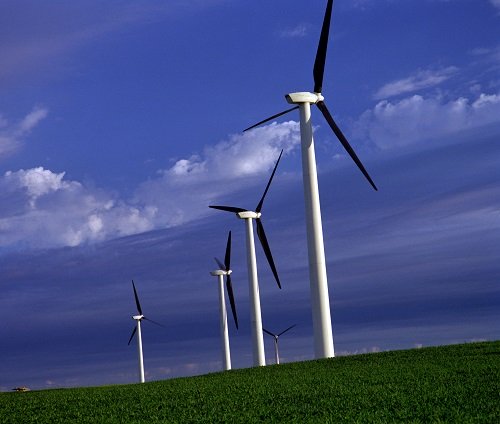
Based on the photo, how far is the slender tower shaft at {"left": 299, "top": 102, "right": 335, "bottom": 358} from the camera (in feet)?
167

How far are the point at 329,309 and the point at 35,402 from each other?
2053 cm

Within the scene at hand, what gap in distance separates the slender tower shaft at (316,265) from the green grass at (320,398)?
21.0ft

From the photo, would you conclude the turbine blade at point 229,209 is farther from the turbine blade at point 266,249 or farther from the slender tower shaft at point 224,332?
the slender tower shaft at point 224,332

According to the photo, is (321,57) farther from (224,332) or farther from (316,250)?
(224,332)

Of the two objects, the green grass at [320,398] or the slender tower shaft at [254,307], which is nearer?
the green grass at [320,398]

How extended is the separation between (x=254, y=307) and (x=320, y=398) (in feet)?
152

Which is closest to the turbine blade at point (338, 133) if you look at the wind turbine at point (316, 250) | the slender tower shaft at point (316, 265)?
the wind turbine at point (316, 250)

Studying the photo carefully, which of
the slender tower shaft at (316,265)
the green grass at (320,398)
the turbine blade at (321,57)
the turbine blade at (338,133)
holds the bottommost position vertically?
the green grass at (320,398)

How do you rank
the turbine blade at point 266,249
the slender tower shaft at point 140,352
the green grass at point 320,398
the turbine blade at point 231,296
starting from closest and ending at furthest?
the green grass at point 320,398 → the turbine blade at point 266,249 → the turbine blade at point 231,296 → the slender tower shaft at point 140,352

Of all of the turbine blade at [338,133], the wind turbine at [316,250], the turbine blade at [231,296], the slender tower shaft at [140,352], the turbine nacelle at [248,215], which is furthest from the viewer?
the slender tower shaft at [140,352]

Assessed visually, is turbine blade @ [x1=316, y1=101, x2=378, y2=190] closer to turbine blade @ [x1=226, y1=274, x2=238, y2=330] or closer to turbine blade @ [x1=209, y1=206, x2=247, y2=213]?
turbine blade @ [x1=209, y1=206, x2=247, y2=213]

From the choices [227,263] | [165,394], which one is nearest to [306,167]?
[165,394]

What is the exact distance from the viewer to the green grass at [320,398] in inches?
981

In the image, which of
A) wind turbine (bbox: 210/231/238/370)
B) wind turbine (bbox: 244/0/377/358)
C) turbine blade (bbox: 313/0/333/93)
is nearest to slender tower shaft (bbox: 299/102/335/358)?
wind turbine (bbox: 244/0/377/358)
